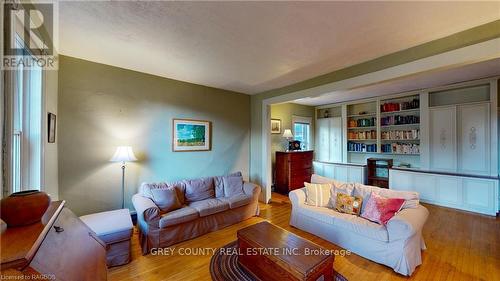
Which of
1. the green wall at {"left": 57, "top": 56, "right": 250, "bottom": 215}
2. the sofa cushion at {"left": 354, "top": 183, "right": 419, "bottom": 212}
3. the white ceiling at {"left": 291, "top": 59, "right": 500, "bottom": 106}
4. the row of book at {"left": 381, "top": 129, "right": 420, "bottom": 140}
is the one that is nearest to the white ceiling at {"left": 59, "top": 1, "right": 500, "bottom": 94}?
the green wall at {"left": 57, "top": 56, "right": 250, "bottom": 215}

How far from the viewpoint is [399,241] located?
206 cm

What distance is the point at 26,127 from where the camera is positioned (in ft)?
5.78

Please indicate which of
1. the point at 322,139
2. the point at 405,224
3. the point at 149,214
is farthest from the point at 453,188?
the point at 149,214

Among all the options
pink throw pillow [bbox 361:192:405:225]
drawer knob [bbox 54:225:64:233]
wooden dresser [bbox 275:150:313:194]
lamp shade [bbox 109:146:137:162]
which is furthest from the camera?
wooden dresser [bbox 275:150:313:194]

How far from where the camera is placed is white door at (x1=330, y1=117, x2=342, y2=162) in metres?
5.89

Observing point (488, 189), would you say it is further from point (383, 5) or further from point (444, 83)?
point (383, 5)

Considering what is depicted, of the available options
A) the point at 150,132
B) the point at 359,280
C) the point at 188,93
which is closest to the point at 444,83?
the point at 359,280

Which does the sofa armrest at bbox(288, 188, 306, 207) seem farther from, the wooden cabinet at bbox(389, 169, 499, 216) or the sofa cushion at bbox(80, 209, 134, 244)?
the wooden cabinet at bbox(389, 169, 499, 216)

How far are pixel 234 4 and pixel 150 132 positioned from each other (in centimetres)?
252

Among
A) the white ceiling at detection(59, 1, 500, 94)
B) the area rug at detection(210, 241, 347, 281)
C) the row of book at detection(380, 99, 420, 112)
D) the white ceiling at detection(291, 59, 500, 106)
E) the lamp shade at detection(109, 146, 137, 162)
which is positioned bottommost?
the area rug at detection(210, 241, 347, 281)

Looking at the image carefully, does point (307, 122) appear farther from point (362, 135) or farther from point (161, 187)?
point (161, 187)

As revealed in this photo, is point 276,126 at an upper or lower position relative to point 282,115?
lower

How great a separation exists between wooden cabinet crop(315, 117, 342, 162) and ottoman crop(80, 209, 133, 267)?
5478 millimetres

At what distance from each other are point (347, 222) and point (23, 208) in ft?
9.38
